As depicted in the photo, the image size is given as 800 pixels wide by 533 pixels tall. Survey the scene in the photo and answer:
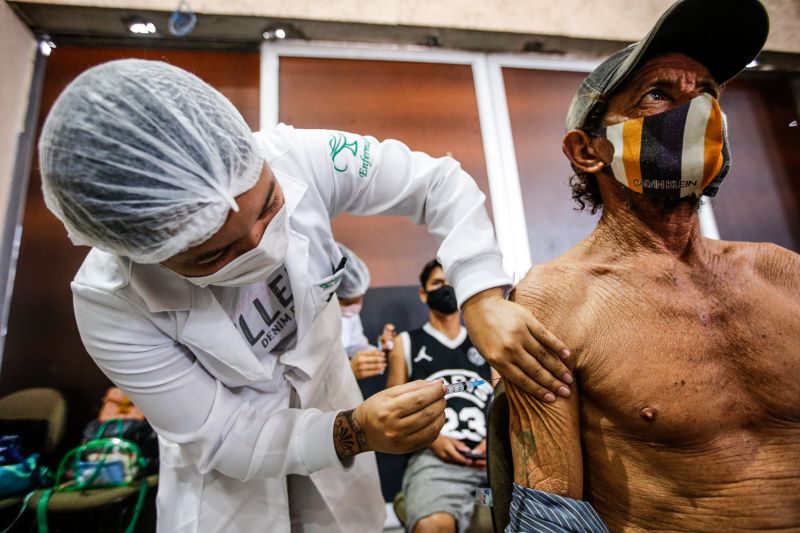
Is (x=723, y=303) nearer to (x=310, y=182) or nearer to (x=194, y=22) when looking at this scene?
(x=310, y=182)

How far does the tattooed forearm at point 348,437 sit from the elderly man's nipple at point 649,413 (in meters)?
0.58

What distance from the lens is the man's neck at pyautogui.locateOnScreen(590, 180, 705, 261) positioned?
1032 mm

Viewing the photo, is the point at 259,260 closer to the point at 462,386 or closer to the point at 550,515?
the point at 462,386

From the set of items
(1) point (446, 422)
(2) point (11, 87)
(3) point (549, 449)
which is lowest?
(1) point (446, 422)

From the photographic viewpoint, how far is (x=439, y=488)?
74.2 inches

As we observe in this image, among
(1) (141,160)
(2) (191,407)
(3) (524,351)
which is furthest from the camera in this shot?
(2) (191,407)

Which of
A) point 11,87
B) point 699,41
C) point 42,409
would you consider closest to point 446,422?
point 699,41

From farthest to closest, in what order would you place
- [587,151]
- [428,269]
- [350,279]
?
[428,269] < [350,279] < [587,151]

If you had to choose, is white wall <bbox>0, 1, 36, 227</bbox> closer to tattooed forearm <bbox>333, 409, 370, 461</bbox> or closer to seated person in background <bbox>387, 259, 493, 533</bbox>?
seated person in background <bbox>387, 259, 493, 533</bbox>

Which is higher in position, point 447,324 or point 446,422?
point 447,324

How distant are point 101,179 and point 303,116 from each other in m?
2.23

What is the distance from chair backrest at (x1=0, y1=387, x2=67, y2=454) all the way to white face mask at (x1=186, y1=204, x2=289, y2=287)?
1.83 metres

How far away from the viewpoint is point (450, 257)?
41.2 inches

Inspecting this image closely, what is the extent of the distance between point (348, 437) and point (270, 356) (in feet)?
1.02
